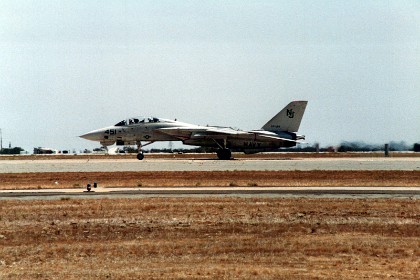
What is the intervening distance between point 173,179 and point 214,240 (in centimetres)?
2147

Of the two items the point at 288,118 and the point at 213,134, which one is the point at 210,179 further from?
the point at 288,118

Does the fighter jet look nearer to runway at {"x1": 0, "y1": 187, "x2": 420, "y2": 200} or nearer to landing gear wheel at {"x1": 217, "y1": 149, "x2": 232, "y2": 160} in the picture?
landing gear wheel at {"x1": 217, "y1": 149, "x2": 232, "y2": 160}

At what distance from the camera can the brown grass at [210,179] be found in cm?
3497

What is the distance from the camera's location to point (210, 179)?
3822cm

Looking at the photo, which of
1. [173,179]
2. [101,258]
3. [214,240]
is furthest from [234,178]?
[101,258]

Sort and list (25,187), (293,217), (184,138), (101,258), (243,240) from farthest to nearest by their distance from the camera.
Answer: (184,138) < (25,187) < (293,217) < (243,240) < (101,258)

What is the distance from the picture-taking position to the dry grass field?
1353 centimetres

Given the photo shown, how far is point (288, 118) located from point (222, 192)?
124 ft

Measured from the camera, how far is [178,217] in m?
21.0

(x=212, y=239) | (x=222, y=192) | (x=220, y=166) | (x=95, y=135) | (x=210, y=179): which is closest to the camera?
(x=212, y=239)

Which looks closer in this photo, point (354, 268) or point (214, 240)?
point (354, 268)

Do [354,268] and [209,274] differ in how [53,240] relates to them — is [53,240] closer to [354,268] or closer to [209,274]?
[209,274]

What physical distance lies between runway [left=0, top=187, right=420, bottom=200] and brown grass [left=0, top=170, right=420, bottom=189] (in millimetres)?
2849

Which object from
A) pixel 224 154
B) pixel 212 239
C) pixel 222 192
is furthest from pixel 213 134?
pixel 212 239
